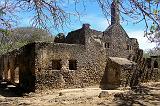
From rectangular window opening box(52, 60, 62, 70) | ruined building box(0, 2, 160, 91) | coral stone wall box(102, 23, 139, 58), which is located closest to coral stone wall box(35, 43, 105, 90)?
ruined building box(0, 2, 160, 91)

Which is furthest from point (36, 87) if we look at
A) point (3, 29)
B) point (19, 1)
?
point (19, 1)

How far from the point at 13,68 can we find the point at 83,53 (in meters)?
7.03

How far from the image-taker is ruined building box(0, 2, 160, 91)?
20672 mm

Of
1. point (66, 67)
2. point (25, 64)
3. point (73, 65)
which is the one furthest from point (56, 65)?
point (25, 64)

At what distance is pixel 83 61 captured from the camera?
76.3 ft

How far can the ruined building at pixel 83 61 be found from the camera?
2067 centimetres

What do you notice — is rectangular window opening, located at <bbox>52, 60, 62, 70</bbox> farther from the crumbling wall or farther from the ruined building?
the crumbling wall

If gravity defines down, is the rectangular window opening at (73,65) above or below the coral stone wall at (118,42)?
below

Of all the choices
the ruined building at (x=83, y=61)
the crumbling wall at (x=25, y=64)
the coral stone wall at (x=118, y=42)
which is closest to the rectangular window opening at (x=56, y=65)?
the ruined building at (x=83, y=61)

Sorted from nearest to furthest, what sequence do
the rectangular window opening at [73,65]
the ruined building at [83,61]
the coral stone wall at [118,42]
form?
the ruined building at [83,61] < the rectangular window opening at [73,65] < the coral stone wall at [118,42]

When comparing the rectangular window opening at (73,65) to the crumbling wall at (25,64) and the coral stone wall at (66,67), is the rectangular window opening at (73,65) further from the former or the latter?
the crumbling wall at (25,64)

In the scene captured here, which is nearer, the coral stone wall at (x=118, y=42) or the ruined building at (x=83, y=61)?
the ruined building at (x=83, y=61)

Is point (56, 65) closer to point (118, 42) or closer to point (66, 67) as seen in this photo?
point (66, 67)

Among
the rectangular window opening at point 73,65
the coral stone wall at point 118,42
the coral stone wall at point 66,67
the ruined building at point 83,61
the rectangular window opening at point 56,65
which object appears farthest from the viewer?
the coral stone wall at point 118,42
